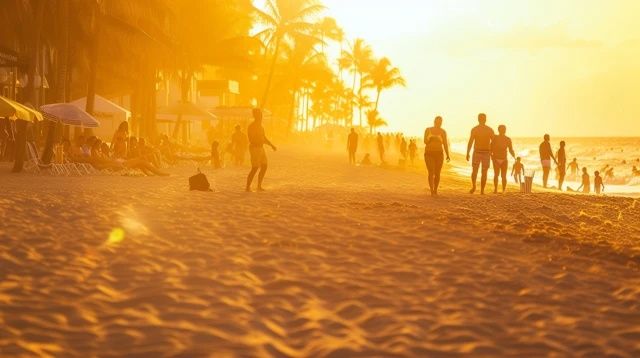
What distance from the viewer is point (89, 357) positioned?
3.76m

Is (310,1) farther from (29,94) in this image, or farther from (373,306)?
(373,306)

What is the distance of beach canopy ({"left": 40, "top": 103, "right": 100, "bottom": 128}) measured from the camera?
53.2ft

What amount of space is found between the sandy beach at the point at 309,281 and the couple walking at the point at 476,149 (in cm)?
220

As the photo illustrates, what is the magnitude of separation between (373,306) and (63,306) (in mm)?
2202

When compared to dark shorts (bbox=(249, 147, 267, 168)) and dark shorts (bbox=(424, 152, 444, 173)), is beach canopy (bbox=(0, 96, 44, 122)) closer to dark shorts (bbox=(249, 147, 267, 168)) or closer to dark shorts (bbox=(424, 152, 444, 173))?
dark shorts (bbox=(249, 147, 267, 168))

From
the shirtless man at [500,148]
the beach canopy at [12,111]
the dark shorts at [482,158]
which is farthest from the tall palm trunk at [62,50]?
the shirtless man at [500,148]

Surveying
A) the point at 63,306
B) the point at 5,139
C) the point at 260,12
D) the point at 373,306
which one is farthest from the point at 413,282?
the point at 260,12

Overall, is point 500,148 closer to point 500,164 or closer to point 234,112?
point 500,164

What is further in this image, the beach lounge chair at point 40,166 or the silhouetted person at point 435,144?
the beach lounge chair at point 40,166

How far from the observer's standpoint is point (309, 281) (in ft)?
18.8

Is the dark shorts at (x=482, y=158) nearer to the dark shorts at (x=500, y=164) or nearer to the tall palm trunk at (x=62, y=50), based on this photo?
the dark shorts at (x=500, y=164)

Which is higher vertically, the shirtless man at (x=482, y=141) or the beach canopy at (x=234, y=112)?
the beach canopy at (x=234, y=112)

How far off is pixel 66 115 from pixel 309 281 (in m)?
12.4

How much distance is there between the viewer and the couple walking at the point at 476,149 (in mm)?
12461
